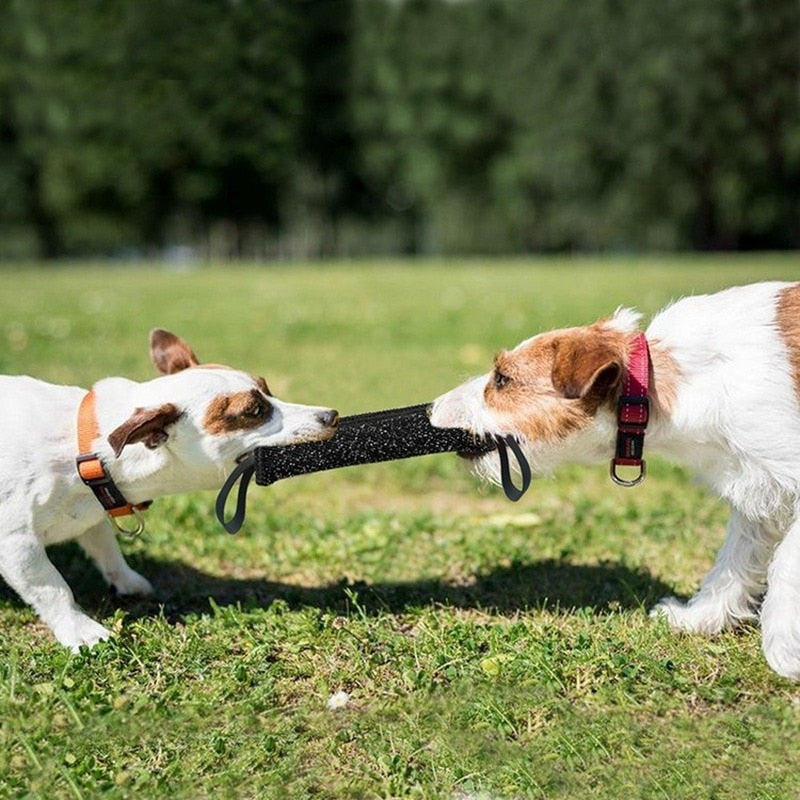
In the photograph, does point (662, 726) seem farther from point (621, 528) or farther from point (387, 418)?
point (621, 528)

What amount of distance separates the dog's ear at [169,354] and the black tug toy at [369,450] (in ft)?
2.30

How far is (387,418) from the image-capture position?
4902 millimetres

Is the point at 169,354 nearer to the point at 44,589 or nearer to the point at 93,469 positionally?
the point at 93,469

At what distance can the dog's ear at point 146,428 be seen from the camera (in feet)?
13.6

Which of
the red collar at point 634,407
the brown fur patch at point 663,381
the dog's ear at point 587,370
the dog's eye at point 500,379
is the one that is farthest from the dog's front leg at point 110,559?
the brown fur patch at point 663,381

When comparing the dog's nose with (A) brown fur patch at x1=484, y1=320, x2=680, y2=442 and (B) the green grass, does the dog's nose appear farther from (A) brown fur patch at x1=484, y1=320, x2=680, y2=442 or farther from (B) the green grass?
(B) the green grass

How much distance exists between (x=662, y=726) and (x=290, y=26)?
38267 millimetres

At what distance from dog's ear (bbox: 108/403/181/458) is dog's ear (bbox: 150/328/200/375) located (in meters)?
0.60

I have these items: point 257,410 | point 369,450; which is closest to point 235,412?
point 257,410

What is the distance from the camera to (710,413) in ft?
13.7

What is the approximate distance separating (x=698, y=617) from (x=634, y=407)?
1.09m

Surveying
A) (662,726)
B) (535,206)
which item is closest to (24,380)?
(662,726)

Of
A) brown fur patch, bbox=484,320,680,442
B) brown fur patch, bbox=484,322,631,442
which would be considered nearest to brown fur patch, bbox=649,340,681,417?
brown fur patch, bbox=484,320,680,442

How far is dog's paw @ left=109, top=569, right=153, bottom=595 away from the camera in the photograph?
5062mm
